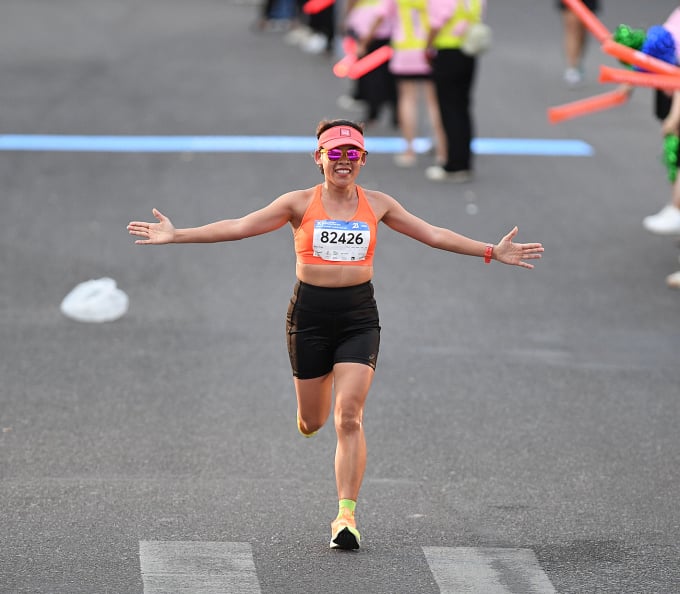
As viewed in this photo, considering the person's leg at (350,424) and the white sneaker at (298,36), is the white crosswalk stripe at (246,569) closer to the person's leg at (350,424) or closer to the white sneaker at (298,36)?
the person's leg at (350,424)

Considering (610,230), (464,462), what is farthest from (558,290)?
(464,462)

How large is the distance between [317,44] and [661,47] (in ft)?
47.0

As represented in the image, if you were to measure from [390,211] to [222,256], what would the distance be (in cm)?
546

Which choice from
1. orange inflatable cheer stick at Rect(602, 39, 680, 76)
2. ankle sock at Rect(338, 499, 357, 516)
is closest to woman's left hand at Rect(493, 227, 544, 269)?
ankle sock at Rect(338, 499, 357, 516)

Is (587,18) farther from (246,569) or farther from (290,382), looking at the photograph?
(246,569)

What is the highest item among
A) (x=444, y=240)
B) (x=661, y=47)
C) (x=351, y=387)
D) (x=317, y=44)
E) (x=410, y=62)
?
(x=661, y=47)

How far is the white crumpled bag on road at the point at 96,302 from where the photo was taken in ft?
33.7

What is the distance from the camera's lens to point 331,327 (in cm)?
661

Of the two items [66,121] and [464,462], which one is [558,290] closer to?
[464,462]

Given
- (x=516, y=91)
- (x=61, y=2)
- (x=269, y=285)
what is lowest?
(x=61, y=2)

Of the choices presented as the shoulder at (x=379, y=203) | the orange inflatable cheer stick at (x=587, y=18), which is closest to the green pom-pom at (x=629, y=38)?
the orange inflatable cheer stick at (x=587, y=18)

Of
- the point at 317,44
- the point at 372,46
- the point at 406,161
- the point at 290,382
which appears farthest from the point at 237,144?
the point at 290,382

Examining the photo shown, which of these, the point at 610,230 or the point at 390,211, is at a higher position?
the point at 390,211

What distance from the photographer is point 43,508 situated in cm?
683
